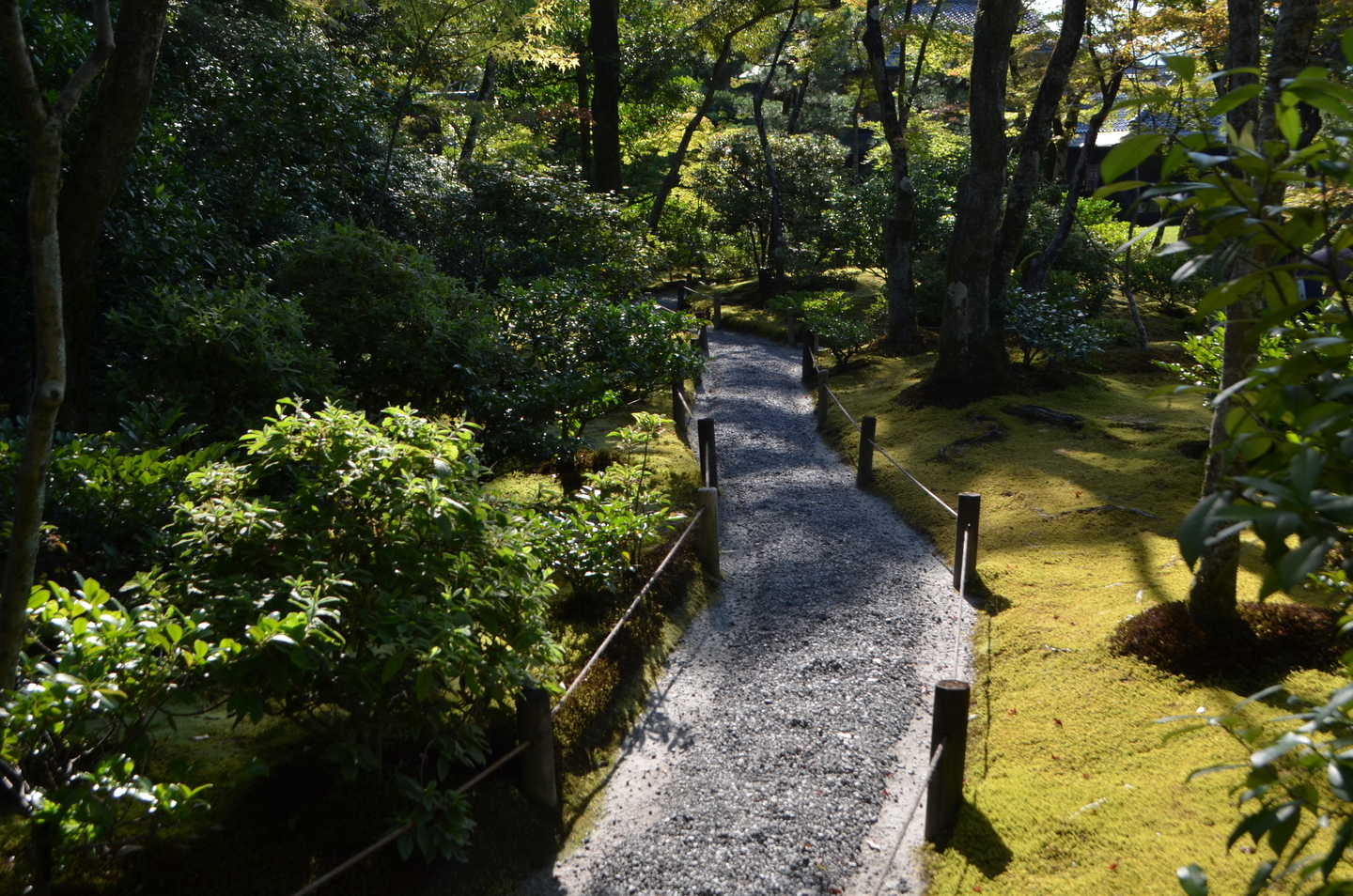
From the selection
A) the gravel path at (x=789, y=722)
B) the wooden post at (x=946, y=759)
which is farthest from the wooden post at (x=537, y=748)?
the wooden post at (x=946, y=759)

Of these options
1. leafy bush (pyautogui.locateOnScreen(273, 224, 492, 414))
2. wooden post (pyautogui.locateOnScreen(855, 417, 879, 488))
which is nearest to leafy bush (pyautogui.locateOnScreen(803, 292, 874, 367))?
wooden post (pyautogui.locateOnScreen(855, 417, 879, 488))

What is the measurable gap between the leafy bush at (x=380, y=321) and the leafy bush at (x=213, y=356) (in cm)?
105

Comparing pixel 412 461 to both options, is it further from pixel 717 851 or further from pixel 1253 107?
pixel 1253 107

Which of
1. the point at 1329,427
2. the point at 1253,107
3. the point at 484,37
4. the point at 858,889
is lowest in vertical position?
the point at 858,889

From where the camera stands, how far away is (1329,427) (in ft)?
4.30

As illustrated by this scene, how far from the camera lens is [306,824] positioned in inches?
153

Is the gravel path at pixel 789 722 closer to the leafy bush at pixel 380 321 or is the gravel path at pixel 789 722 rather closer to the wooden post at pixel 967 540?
the wooden post at pixel 967 540

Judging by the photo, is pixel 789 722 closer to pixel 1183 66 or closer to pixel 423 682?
pixel 423 682

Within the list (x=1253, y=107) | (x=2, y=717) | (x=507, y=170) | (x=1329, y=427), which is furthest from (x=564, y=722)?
(x=507, y=170)

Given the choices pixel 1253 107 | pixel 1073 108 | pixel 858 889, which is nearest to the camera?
pixel 858 889

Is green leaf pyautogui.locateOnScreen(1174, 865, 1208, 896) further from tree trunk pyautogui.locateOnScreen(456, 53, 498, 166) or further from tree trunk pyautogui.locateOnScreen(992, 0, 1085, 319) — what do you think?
tree trunk pyautogui.locateOnScreen(456, 53, 498, 166)

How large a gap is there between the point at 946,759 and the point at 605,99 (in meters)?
15.3

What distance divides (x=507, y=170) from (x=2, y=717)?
37.5 ft

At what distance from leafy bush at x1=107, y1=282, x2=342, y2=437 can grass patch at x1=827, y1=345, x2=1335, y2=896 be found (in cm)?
503
